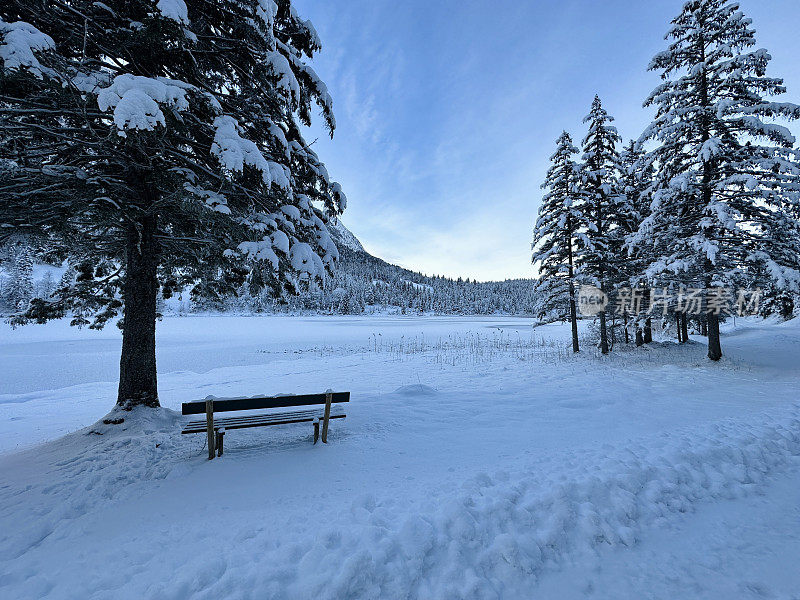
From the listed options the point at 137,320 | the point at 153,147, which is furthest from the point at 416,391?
the point at 153,147

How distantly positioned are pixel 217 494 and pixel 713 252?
13.7 metres

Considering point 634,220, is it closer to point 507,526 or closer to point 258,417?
point 507,526

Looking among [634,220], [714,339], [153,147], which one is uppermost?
[634,220]

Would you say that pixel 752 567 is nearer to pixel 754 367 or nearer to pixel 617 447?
pixel 617 447

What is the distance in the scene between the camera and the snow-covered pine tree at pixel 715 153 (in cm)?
1046

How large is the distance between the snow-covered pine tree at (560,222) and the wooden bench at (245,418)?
49.5 ft

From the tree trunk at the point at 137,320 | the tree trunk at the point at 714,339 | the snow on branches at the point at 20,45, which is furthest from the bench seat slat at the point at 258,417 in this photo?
the tree trunk at the point at 714,339

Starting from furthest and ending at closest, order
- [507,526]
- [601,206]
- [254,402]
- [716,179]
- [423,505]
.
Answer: [601,206] < [716,179] < [254,402] < [423,505] < [507,526]

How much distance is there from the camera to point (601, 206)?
54.0 ft

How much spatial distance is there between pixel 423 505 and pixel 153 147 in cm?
587

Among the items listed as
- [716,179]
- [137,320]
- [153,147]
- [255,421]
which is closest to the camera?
[153,147]

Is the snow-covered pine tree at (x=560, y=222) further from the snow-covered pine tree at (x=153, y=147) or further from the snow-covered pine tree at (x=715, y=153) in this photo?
the snow-covered pine tree at (x=153, y=147)

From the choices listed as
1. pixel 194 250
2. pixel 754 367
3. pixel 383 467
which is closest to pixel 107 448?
pixel 194 250

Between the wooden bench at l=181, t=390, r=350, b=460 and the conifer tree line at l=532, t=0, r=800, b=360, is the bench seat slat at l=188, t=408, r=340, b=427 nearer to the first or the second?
the wooden bench at l=181, t=390, r=350, b=460
